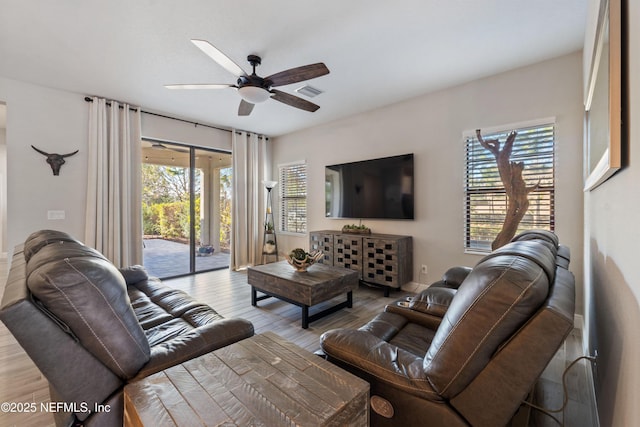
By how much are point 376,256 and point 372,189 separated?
103 centimetres

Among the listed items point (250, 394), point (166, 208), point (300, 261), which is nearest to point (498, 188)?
point (300, 261)

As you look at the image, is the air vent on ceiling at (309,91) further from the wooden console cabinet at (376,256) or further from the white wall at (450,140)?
the wooden console cabinet at (376,256)

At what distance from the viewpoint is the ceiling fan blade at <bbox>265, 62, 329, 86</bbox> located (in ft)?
7.34

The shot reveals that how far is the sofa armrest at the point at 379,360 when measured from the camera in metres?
1.09

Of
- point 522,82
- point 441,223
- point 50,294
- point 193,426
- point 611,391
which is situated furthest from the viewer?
point 441,223

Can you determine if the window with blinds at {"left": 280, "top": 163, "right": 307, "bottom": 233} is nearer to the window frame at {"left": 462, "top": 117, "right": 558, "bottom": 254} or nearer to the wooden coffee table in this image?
the wooden coffee table

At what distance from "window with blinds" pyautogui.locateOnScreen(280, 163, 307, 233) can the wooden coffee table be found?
86.8 inches

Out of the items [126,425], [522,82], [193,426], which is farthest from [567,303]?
[522,82]

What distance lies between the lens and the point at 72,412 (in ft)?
3.43

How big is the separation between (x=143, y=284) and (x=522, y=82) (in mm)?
4408

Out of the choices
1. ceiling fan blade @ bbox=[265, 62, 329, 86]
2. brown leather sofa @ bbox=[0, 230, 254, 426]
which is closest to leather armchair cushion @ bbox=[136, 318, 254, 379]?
brown leather sofa @ bbox=[0, 230, 254, 426]

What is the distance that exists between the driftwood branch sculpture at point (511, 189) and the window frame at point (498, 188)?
0.16 ft

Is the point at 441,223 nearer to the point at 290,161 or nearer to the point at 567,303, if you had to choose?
the point at 567,303

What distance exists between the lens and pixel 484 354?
97 centimetres
